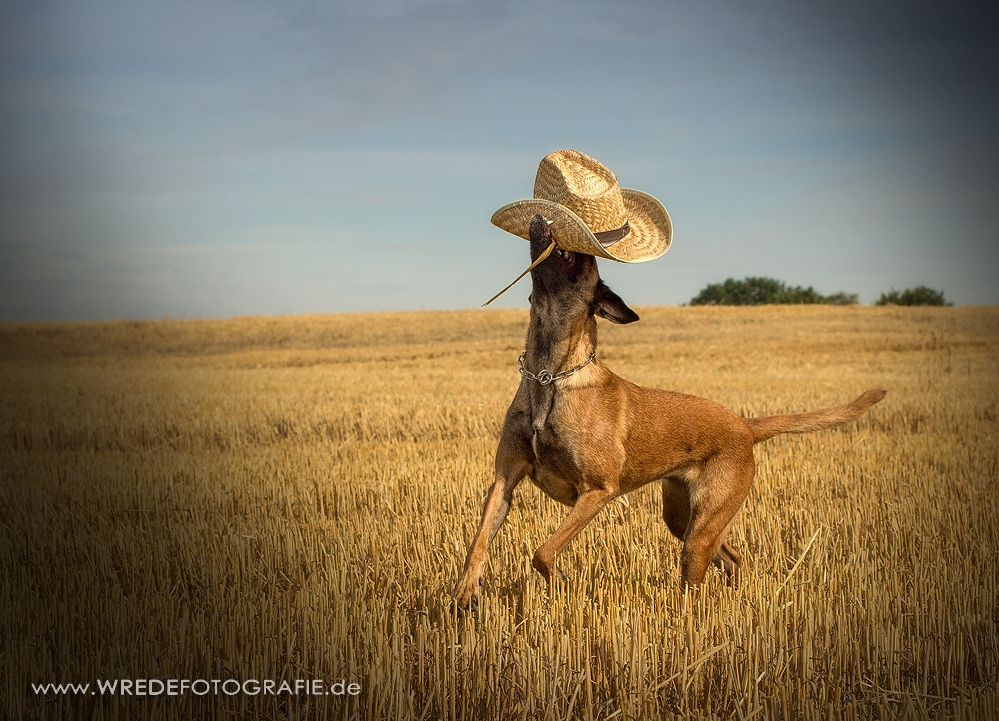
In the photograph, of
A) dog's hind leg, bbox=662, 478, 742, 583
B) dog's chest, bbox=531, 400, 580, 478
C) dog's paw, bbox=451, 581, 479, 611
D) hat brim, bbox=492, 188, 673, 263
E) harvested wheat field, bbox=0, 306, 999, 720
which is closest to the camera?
harvested wheat field, bbox=0, 306, 999, 720

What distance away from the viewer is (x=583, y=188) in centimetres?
421

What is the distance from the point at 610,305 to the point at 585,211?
1.65 feet

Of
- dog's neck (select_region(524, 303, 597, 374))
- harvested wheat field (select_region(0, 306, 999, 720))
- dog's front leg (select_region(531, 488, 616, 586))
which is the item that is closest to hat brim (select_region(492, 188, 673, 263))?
dog's neck (select_region(524, 303, 597, 374))

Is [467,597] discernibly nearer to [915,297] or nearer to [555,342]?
[555,342]

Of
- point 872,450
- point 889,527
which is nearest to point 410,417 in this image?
point 872,450

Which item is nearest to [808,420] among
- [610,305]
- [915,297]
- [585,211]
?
[610,305]

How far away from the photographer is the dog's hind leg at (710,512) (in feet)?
15.4

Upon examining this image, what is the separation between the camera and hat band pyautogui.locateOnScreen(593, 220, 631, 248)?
14.2 ft

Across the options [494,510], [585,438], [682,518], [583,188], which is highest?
[583,188]

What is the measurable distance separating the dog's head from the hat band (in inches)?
4.7

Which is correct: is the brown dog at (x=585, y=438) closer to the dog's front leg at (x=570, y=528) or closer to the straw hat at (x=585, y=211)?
the dog's front leg at (x=570, y=528)

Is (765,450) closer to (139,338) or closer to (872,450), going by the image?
(872,450)

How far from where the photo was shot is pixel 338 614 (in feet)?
13.9

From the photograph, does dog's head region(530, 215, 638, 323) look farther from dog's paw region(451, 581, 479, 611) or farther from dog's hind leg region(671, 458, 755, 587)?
dog's paw region(451, 581, 479, 611)
